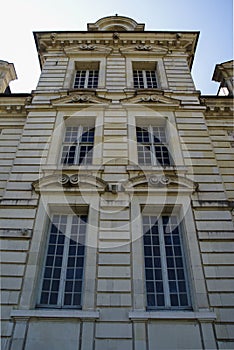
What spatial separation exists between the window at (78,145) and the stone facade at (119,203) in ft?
0.18

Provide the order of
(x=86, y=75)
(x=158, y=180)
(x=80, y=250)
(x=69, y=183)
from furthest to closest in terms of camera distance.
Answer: (x=86, y=75)
(x=158, y=180)
(x=69, y=183)
(x=80, y=250)

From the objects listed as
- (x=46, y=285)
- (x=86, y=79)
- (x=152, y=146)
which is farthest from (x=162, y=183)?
(x=86, y=79)

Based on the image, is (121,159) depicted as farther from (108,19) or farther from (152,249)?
(108,19)

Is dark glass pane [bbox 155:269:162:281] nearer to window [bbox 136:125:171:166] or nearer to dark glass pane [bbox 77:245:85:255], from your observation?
dark glass pane [bbox 77:245:85:255]

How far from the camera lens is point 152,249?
8.49 m

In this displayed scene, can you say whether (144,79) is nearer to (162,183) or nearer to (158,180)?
(158,180)

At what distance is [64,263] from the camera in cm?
815

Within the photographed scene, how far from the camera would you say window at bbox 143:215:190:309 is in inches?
299

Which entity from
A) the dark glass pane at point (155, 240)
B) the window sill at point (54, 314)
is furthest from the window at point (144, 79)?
the window sill at point (54, 314)

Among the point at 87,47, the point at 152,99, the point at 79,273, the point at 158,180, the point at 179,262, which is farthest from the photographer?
the point at 87,47

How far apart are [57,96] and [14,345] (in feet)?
32.9

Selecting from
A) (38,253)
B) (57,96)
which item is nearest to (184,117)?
(57,96)

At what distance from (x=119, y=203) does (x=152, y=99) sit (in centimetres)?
573

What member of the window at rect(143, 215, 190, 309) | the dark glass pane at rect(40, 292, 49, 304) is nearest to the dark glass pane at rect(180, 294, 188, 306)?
the window at rect(143, 215, 190, 309)
